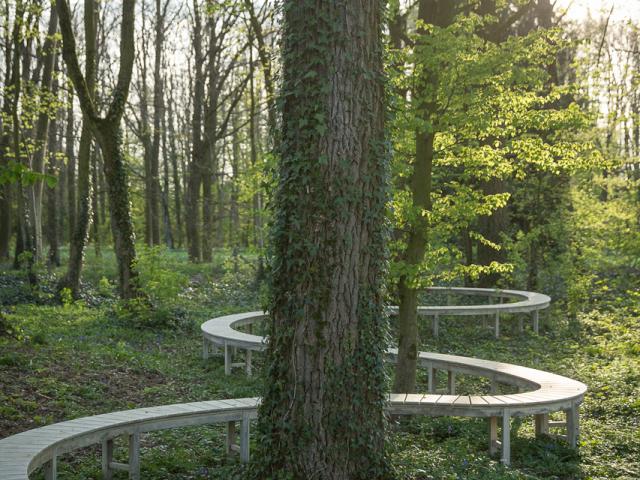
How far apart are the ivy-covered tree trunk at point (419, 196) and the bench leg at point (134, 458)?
3165 mm

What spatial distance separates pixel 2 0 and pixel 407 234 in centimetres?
1395

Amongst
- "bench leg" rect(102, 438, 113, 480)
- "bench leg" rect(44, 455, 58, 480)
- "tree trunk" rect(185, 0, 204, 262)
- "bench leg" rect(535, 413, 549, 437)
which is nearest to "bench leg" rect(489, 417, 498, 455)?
"bench leg" rect(535, 413, 549, 437)

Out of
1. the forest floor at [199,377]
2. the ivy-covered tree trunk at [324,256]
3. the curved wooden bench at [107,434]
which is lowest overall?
the forest floor at [199,377]

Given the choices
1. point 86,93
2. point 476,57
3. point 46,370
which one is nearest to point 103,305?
point 86,93

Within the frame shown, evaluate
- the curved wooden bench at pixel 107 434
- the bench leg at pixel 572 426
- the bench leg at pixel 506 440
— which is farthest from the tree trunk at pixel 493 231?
the curved wooden bench at pixel 107 434

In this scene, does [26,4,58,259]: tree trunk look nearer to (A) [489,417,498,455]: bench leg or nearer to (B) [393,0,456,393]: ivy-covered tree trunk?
(B) [393,0,456,393]: ivy-covered tree trunk

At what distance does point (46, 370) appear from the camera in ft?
27.8

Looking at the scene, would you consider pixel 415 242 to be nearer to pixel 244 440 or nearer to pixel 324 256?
pixel 244 440

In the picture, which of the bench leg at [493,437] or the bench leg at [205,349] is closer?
the bench leg at [493,437]

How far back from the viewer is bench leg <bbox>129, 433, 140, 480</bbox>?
5.63m

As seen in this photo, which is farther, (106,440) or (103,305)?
(103,305)

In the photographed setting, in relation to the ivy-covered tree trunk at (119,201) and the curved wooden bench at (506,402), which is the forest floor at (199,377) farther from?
the ivy-covered tree trunk at (119,201)

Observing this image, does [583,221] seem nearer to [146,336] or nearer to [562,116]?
[562,116]

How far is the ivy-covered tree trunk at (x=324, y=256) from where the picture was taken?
14.7 feet
